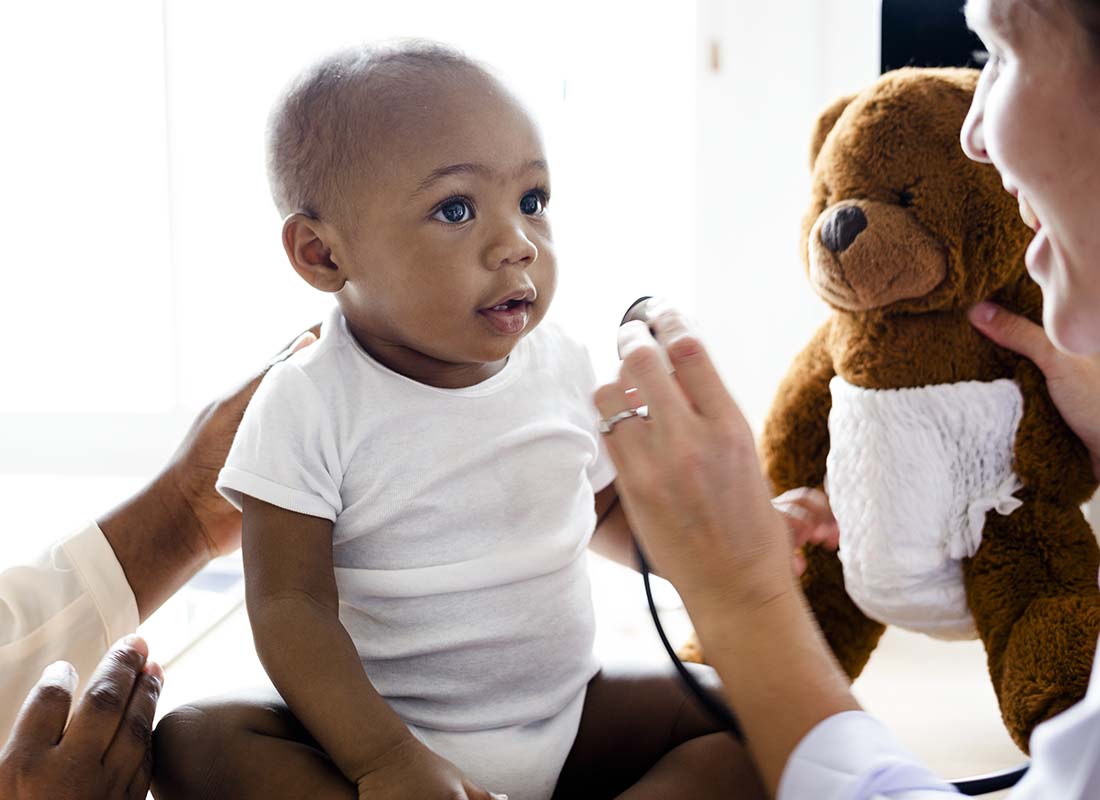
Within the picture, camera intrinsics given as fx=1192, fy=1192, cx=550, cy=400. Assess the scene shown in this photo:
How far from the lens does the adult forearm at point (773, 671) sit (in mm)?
715

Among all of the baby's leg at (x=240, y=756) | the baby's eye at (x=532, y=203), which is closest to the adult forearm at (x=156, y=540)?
the baby's leg at (x=240, y=756)

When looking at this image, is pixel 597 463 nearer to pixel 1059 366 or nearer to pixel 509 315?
pixel 509 315

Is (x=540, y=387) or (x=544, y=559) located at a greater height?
(x=540, y=387)

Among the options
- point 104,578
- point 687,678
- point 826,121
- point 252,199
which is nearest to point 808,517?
point 687,678

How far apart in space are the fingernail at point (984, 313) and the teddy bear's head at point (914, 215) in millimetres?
13

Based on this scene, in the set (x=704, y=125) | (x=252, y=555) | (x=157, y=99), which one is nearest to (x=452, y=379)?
(x=252, y=555)

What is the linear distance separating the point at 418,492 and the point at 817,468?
1.86 feet

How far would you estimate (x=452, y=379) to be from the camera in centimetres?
97

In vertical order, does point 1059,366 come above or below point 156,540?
above

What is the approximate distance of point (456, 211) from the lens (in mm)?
909

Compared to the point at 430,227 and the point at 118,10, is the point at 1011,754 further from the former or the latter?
the point at 118,10

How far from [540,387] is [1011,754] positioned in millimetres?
660

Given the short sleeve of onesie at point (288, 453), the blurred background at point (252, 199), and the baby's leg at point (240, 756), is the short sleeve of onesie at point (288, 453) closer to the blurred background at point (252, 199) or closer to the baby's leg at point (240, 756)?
the baby's leg at point (240, 756)

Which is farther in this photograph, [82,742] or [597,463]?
[597,463]
